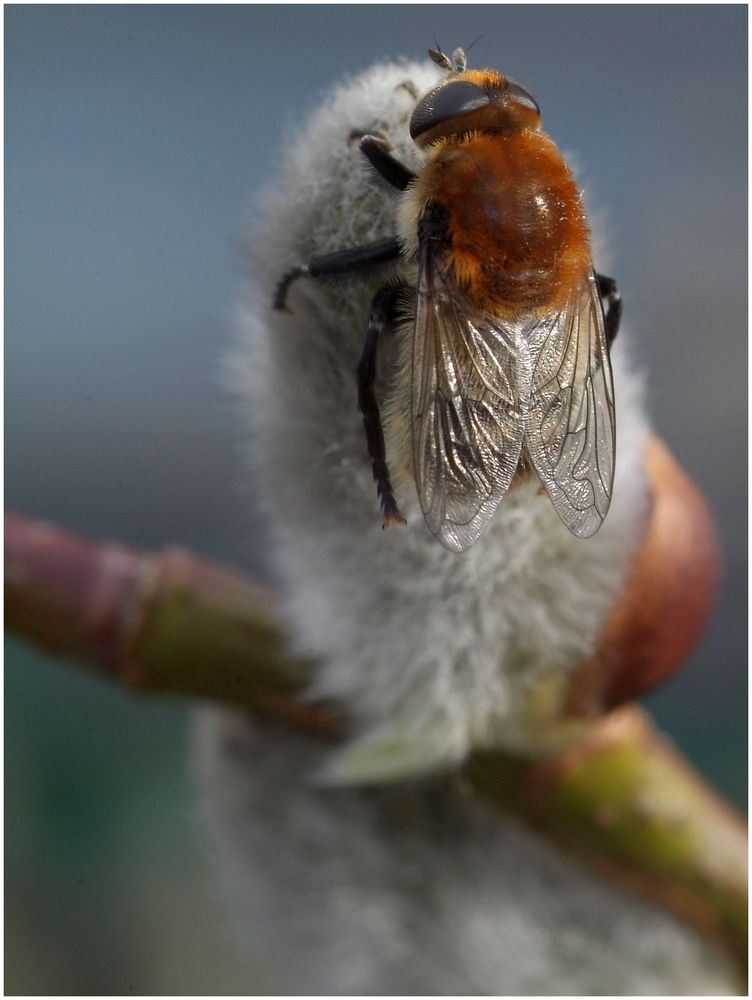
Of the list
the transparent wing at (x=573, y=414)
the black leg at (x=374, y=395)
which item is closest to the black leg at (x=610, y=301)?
the transparent wing at (x=573, y=414)

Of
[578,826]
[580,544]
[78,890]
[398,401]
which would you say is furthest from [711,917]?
[78,890]

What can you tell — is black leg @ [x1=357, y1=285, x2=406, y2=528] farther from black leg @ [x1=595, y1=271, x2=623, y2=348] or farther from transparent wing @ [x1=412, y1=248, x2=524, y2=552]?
black leg @ [x1=595, y1=271, x2=623, y2=348]

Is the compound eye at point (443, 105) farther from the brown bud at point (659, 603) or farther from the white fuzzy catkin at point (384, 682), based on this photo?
the brown bud at point (659, 603)

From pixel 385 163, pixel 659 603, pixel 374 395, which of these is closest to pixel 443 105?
pixel 385 163

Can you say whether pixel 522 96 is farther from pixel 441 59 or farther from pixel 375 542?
pixel 375 542

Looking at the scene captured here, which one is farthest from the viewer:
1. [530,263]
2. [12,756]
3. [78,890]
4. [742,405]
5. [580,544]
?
[742,405]

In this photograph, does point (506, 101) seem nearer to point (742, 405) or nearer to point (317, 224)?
point (317, 224)
